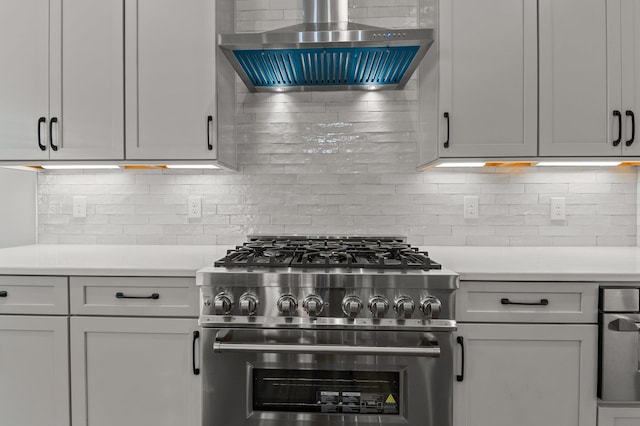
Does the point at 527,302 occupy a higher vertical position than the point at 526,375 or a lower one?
higher

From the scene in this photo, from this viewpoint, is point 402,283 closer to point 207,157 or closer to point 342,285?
point 342,285

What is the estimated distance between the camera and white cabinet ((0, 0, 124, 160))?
1971 mm

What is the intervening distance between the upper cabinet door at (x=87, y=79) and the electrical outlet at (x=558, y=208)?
2277 millimetres

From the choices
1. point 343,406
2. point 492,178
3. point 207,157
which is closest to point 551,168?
point 492,178

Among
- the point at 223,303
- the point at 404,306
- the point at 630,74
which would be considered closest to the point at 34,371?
the point at 223,303

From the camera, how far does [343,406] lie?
1479 millimetres

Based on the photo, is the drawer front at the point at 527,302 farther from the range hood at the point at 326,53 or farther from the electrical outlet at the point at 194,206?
the electrical outlet at the point at 194,206

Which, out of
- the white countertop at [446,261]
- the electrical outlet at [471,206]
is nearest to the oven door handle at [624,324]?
the white countertop at [446,261]

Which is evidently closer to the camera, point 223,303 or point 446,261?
point 223,303

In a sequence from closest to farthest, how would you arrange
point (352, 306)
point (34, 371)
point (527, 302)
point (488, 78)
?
point (352, 306)
point (527, 302)
point (34, 371)
point (488, 78)

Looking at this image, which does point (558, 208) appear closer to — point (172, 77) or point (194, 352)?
point (194, 352)

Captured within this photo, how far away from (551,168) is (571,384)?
118 cm

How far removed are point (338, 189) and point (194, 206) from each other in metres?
0.83

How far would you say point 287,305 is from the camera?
1442 millimetres
